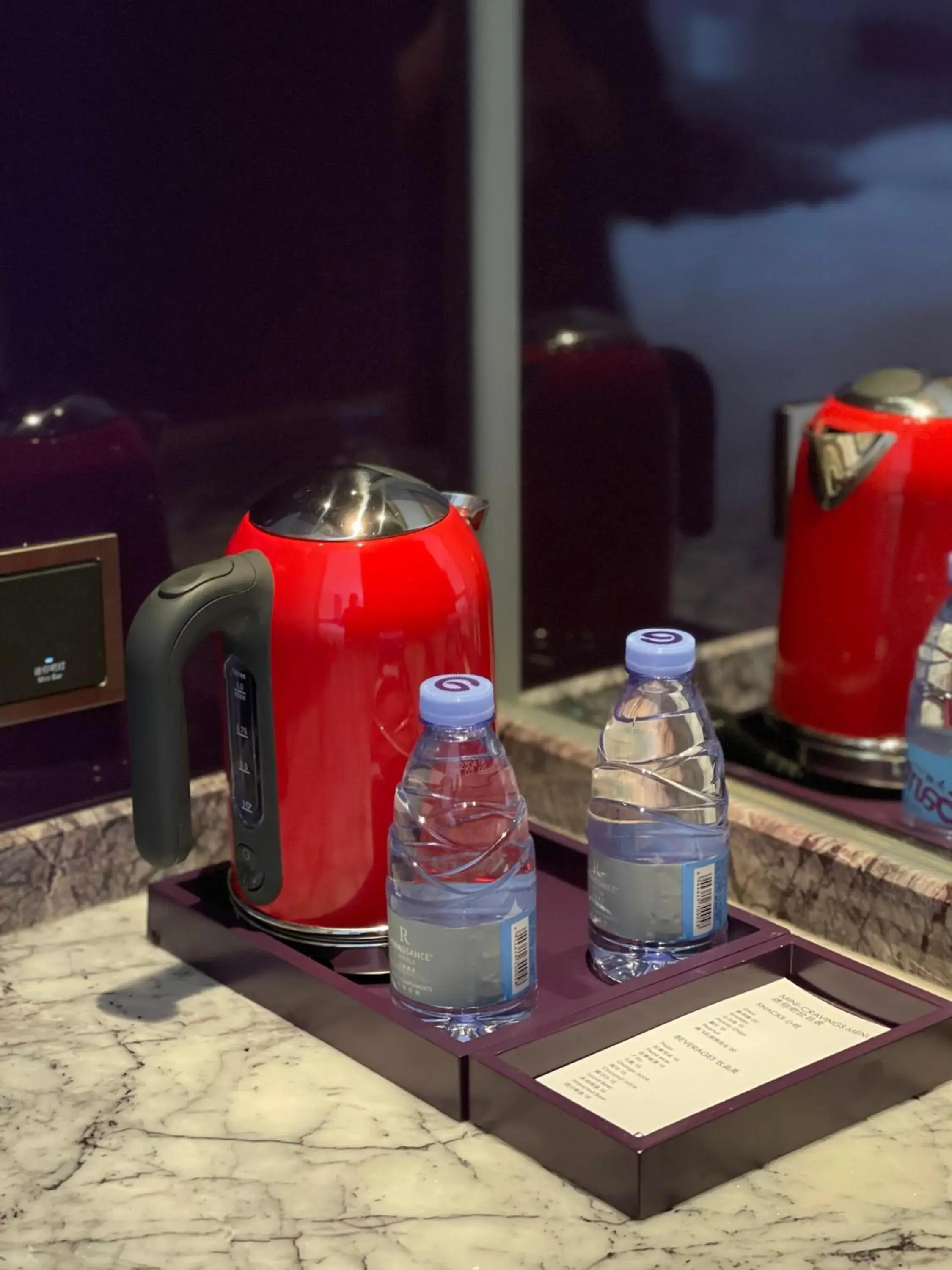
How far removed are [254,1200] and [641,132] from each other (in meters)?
0.81

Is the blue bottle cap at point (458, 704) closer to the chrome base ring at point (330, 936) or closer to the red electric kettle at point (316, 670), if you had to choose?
the red electric kettle at point (316, 670)

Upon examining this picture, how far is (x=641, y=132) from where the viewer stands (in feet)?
4.09

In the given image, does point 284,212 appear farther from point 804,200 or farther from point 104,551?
point 804,200

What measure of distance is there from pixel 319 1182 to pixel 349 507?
14.3 inches

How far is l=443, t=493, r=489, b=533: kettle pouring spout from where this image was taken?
104 cm

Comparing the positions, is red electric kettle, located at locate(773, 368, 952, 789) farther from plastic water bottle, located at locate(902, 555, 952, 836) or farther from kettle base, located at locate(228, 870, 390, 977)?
kettle base, located at locate(228, 870, 390, 977)

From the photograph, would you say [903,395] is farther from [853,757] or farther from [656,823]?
[656,823]

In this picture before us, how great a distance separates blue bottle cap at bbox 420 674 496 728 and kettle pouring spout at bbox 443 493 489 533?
0.58ft

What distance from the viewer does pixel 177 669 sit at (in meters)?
0.91

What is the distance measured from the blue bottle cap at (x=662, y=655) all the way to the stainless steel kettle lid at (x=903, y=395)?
27cm

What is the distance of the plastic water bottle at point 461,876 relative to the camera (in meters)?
0.88

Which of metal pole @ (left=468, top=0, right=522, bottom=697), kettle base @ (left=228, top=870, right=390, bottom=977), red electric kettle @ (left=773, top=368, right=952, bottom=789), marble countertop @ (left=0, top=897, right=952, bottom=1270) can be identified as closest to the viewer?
marble countertop @ (left=0, top=897, right=952, bottom=1270)

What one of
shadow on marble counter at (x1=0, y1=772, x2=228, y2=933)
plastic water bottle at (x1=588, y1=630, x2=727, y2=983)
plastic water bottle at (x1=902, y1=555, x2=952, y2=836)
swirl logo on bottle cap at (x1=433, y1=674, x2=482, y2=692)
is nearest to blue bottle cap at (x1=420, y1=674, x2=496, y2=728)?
swirl logo on bottle cap at (x1=433, y1=674, x2=482, y2=692)

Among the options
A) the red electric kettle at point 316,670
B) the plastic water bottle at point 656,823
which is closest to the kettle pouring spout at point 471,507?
the red electric kettle at point 316,670
